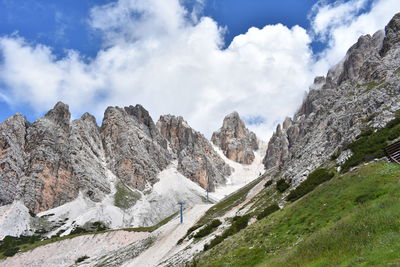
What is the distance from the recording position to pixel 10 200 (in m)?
171

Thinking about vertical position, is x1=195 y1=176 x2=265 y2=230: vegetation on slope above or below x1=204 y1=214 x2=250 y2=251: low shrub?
above

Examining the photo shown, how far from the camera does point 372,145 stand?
3669 centimetres

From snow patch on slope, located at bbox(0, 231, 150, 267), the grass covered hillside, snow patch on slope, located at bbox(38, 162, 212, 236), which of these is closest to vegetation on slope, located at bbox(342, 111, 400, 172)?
the grass covered hillside

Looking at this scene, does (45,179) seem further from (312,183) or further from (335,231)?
(335,231)

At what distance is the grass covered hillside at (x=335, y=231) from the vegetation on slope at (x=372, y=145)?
494 cm

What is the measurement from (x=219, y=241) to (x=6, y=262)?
91.1 m

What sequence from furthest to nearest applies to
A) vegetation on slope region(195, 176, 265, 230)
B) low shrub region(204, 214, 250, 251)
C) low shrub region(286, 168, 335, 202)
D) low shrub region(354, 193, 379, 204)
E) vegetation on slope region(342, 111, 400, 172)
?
vegetation on slope region(195, 176, 265, 230) → low shrub region(204, 214, 250, 251) → low shrub region(286, 168, 335, 202) → vegetation on slope region(342, 111, 400, 172) → low shrub region(354, 193, 379, 204)

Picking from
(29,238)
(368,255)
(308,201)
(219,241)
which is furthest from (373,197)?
(29,238)

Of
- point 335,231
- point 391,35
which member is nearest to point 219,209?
point 335,231

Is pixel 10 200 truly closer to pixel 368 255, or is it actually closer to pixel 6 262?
pixel 6 262

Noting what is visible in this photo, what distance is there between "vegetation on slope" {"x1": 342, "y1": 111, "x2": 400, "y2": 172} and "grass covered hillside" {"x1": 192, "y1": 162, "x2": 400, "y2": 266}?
16.2 feet

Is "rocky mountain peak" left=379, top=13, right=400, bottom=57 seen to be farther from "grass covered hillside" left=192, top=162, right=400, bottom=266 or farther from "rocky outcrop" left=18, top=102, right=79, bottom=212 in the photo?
"rocky outcrop" left=18, top=102, right=79, bottom=212

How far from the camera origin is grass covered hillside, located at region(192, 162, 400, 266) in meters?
15.5

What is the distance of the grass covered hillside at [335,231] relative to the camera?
610 inches
